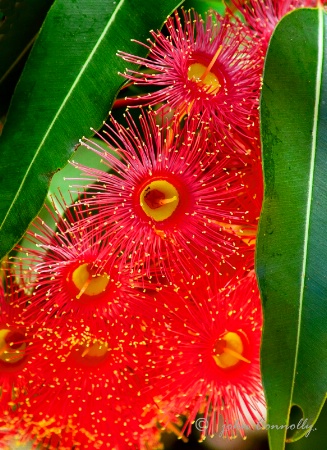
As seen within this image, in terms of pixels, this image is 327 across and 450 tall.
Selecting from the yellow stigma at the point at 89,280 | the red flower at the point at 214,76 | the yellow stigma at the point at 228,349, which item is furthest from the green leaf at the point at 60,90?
the yellow stigma at the point at 228,349

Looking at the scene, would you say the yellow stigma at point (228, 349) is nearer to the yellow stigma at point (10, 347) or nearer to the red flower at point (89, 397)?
the red flower at point (89, 397)

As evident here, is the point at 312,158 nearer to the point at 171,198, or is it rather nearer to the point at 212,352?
the point at 171,198

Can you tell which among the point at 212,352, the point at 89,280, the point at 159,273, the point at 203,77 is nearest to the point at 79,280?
the point at 89,280

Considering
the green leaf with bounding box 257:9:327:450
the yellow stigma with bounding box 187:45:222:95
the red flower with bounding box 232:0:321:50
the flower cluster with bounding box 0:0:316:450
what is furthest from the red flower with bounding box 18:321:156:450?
the red flower with bounding box 232:0:321:50

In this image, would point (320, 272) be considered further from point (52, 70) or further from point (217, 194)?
point (52, 70)

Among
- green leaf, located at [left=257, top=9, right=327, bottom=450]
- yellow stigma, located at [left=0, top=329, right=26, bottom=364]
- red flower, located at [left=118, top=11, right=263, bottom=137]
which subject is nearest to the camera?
green leaf, located at [left=257, top=9, right=327, bottom=450]

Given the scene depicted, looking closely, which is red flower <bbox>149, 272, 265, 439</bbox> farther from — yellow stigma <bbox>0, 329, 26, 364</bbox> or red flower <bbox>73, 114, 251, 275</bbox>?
yellow stigma <bbox>0, 329, 26, 364</bbox>
